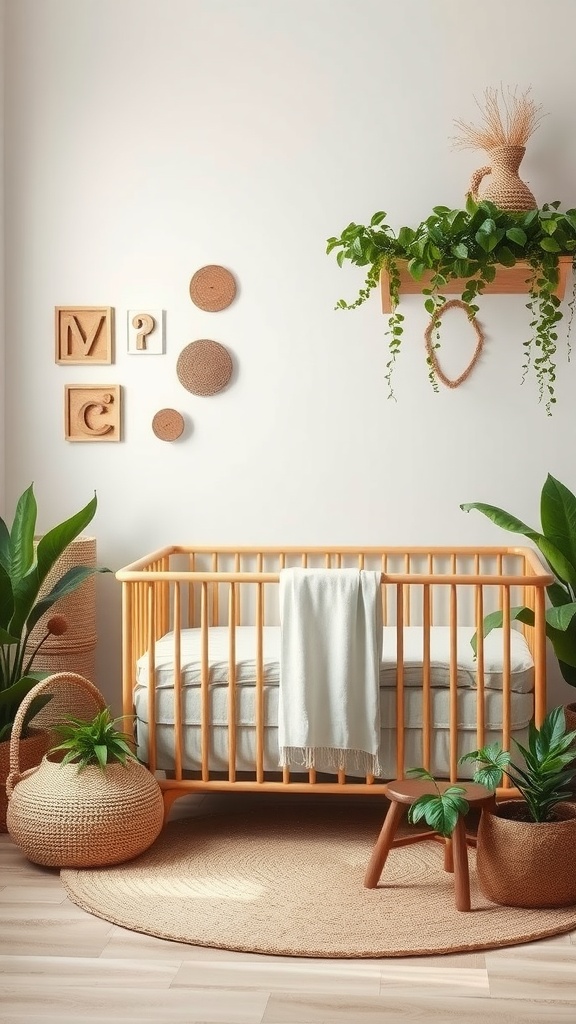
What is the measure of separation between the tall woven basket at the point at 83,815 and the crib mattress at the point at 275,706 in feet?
0.70

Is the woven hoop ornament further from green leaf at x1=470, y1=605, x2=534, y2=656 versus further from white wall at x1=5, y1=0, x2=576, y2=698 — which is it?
green leaf at x1=470, y1=605, x2=534, y2=656

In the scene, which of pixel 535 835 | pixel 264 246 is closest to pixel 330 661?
pixel 535 835

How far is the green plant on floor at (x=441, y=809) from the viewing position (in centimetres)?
242

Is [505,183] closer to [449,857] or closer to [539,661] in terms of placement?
[539,661]

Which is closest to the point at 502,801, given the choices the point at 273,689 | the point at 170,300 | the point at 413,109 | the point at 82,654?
the point at 273,689

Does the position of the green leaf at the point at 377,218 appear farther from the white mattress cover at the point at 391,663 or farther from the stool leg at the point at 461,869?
the stool leg at the point at 461,869

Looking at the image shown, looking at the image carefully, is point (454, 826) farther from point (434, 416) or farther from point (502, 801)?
point (434, 416)

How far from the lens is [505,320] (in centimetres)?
359

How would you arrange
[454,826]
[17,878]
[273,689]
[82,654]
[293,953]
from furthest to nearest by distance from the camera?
[82,654] < [273,689] < [17,878] < [454,826] < [293,953]

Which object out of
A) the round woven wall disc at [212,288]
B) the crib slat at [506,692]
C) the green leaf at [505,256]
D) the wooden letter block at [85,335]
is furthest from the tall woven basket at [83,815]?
the green leaf at [505,256]

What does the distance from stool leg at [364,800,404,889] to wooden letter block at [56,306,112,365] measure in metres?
1.86

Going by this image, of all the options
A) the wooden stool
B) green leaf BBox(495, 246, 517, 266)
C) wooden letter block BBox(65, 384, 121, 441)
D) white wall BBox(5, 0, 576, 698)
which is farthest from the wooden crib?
green leaf BBox(495, 246, 517, 266)

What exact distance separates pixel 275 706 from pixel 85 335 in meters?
1.51

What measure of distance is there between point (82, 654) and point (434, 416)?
4.50ft
